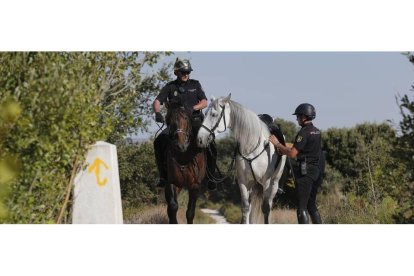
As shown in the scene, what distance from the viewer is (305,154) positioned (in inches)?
477

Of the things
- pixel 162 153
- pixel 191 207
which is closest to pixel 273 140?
pixel 191 207

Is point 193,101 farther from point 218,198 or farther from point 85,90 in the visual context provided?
point 218,198

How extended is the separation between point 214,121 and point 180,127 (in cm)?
70

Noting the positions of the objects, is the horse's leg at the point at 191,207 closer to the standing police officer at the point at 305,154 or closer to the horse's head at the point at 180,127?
the horse's head at the point at 180,127

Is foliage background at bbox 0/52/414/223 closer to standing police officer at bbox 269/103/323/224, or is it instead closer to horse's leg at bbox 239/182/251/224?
standing police officer at bbox 269/103/323/224

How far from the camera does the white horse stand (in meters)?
12.2

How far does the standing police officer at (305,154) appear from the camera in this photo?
1195cm

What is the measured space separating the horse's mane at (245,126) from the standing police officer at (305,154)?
0.68 meters

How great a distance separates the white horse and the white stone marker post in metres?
1.72

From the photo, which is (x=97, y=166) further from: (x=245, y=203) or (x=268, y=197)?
(x=268, y=197)

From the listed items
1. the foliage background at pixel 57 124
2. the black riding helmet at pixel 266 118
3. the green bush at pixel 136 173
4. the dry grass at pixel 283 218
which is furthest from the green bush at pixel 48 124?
the green bush at pixel 136 173

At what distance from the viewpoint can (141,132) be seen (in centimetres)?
1819

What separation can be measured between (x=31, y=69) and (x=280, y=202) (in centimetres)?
1114
